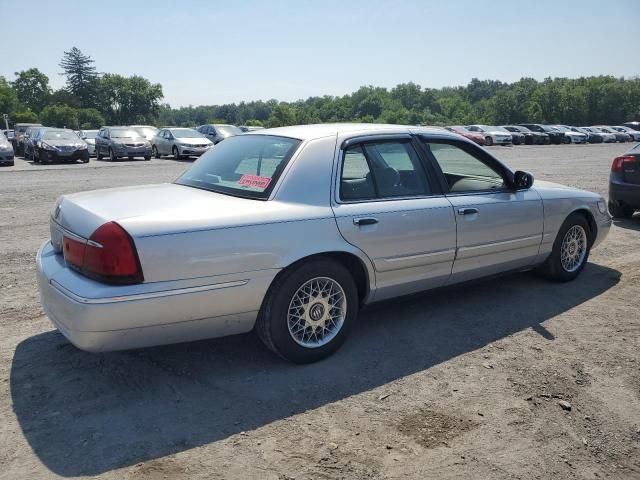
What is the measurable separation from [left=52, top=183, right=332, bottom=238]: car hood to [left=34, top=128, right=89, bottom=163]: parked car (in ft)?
65.0

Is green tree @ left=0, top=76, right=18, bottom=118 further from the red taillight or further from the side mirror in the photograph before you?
the side mirror

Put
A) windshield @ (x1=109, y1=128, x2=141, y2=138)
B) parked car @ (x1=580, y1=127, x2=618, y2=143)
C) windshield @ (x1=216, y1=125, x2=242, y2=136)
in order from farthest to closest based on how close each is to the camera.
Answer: parked car @ (x1=580, y1=127, x2=618, y2=143) → windshield @ (x1=216, y1=125, x2=242, y2=136) → windshield @ (x1=109, y1=128, x2=141, y2=138)

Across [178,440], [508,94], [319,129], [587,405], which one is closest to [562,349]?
[587,405]

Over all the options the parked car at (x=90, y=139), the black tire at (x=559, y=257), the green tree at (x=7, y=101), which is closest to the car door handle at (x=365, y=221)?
the black tire at (x=559, y=257)

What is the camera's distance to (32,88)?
402ft

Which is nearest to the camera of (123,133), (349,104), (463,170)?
(463,170)

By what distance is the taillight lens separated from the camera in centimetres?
298

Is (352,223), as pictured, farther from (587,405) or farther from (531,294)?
(531,294)

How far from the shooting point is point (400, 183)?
163 inches

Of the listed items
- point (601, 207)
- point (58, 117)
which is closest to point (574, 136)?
point (601, 207)

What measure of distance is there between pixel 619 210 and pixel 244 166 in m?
7.39

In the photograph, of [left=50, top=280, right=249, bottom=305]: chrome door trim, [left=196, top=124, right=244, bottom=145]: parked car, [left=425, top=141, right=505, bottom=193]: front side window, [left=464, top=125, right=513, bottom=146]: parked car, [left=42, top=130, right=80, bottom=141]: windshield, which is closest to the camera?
[left=50, top=280, right=249, bottom=305]: chrome door trim

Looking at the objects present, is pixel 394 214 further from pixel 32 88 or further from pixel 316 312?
pixel 32 88

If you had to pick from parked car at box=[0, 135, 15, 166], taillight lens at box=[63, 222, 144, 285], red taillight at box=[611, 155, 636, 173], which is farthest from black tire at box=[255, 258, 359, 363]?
parked car at box=[0, 135, 15, 166]
